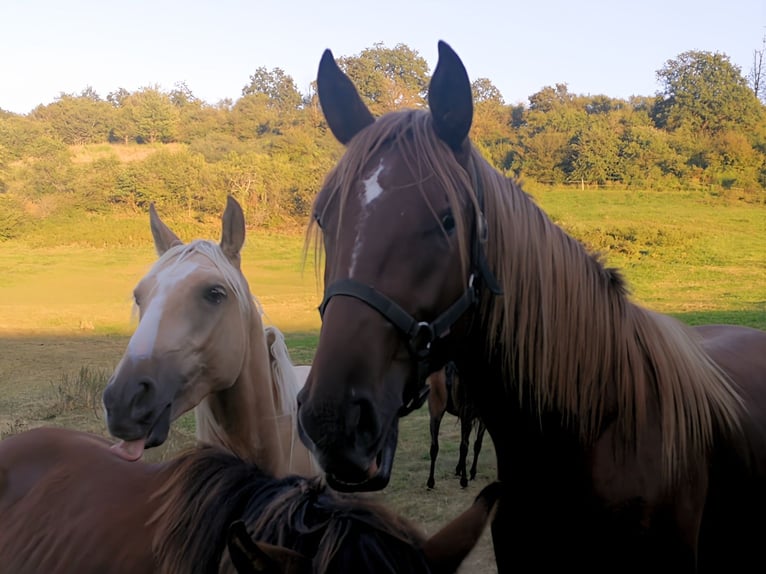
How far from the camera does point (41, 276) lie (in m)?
23.4

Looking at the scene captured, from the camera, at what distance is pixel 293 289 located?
70.9ft

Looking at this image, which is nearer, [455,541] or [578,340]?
[455,541]

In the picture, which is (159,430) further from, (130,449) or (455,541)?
(455,541)

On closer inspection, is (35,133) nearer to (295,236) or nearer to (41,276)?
(41,276)

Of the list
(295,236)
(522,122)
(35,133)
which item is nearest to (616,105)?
(522,122)

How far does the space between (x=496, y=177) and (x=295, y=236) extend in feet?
77.1

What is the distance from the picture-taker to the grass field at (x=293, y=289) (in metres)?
7.45

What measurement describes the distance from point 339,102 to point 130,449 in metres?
1.44

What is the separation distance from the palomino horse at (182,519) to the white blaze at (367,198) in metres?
0.52

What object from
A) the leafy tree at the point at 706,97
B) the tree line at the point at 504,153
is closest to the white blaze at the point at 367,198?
the tree line at the point at 504,153

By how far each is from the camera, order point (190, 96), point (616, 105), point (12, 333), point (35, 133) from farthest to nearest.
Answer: point (190, 96), point (35, 133), point (616, 105), point (12, 333)

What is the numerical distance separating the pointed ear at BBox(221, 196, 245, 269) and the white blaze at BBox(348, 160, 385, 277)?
152 centimetres

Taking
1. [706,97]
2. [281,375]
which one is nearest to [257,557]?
[281,375]

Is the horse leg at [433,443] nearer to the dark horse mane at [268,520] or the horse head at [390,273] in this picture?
the dark horse mane at [268,520]
